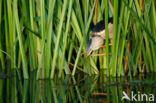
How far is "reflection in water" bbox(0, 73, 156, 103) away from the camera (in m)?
2.01

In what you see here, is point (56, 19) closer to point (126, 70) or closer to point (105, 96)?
point (126, 70)

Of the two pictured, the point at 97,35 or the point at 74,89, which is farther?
the point at 97,35

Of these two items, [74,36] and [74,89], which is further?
[74,36]

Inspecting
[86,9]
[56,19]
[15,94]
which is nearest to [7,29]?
[56,19]

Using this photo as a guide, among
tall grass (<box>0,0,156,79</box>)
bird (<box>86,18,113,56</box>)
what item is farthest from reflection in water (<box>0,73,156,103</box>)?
bird (<box>86,18,113,56</box>)

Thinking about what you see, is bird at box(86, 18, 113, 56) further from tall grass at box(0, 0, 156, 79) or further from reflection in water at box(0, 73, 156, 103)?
reflection in water at box(0, 73, 156, 103)

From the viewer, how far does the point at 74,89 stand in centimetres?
236

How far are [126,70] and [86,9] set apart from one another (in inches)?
31.3

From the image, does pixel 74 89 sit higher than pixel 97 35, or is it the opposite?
pixel 97 35

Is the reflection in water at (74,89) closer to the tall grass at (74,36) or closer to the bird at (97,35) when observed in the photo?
the tall grass at (74,36)

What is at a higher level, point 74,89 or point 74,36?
point 74,36

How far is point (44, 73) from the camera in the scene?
2803 mm

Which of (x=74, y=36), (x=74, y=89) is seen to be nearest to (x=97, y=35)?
(x=74, y=36)

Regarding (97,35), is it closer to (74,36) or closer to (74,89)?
(74,36)
